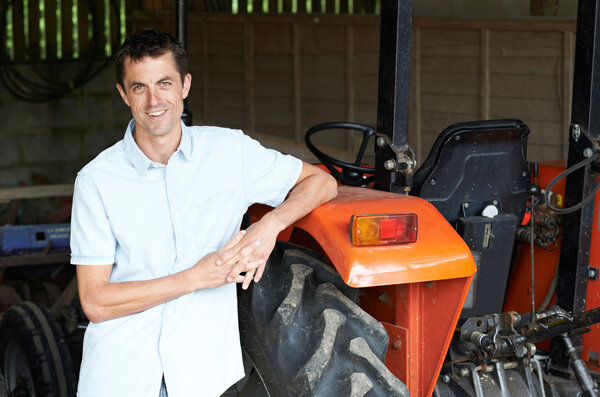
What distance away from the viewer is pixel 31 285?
566 cm

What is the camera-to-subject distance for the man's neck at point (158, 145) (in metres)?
2.51

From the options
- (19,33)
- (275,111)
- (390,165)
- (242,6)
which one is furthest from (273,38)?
(390,165)

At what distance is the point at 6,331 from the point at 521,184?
8.49 ft

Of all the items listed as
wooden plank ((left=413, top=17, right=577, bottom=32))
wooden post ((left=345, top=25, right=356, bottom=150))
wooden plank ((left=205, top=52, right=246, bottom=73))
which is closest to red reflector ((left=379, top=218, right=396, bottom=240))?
wooden plank ((left=413, top=17, right=577, bottom=32))

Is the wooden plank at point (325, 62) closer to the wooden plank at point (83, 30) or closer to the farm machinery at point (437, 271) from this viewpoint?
the wooden plank at point (83, 30)

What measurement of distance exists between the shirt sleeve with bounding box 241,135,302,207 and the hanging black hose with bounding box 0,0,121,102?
707 cm

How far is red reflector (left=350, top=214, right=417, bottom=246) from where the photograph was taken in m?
2.34

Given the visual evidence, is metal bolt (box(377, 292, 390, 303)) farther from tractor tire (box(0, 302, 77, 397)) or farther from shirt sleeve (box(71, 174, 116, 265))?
tractor tire (box(0, 302, 77, 397))

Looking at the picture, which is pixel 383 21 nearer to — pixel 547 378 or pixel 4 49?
pixel 547 378

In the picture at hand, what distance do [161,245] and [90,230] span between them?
0.20 meters

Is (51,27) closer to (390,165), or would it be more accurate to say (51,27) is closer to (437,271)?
(390,165)

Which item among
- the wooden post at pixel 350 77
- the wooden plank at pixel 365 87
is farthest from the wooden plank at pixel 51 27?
the wooden plank at pixel 365 87

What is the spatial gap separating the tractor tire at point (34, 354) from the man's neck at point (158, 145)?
1864 millimetres

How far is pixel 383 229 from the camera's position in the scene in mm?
2361
